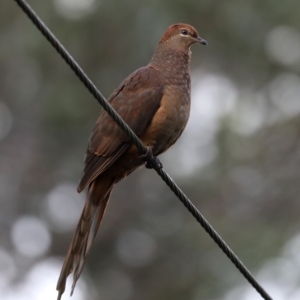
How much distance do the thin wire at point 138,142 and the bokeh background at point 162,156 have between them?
6833mm

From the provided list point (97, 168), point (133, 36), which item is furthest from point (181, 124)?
point (133, 36)

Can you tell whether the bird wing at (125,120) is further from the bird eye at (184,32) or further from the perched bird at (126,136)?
the bird eye at (184,32)

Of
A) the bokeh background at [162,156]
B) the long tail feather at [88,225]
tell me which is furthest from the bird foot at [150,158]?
the bokeh background at [162,156]

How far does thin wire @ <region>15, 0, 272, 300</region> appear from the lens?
2.88 meters

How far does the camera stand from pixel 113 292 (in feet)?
37.2

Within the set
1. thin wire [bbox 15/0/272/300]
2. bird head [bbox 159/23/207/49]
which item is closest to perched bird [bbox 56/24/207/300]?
thin wire [bbox 15/0/272/300]

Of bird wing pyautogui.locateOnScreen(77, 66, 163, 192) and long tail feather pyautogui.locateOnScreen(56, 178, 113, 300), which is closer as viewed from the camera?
long tail feather pyautogui.locateOnScreen(56, 178, 113, 300)

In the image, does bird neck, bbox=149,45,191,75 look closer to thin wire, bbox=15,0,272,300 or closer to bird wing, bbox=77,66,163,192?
bird wing, bbox=77,66,163,192

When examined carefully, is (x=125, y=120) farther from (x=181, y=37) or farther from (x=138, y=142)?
(x=181, y=37)

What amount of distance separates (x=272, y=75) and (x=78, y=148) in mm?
3294

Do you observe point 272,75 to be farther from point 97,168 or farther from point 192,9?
point 97,168

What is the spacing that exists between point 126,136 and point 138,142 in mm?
756

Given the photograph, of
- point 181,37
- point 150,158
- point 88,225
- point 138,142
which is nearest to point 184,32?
point 181,37

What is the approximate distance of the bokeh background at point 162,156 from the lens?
36.9 ft
